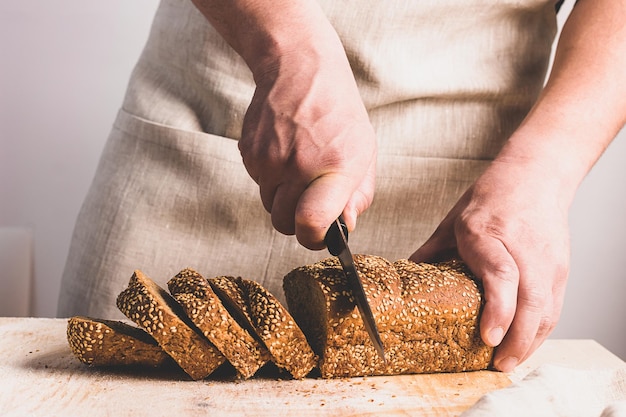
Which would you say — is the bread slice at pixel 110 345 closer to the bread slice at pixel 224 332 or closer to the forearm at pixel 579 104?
the bread slice at pixel 224 332

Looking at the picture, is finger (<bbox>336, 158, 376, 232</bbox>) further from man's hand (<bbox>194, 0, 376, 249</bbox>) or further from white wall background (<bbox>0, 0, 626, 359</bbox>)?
white wall background (<bbox>0, 0, 626, 359</bbox>)

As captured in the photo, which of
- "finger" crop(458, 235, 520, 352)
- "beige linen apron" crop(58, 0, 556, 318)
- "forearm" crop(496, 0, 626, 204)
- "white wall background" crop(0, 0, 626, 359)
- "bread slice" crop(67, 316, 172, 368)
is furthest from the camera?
"white wall background" crop(0, 0, 626, 359)

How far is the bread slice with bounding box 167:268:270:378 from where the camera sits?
142cm

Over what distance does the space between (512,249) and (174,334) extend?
0.74m

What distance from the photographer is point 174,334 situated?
4.65 feet

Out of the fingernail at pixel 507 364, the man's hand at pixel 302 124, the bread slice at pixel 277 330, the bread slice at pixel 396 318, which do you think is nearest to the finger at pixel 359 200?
the man's hand at pixel 302 124

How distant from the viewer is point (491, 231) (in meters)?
1.65

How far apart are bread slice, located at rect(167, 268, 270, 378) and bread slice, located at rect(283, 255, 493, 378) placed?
15 centimetres

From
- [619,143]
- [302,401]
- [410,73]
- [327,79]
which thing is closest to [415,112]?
[410,73]

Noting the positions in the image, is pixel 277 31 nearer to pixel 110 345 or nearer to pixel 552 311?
pixel 110 345

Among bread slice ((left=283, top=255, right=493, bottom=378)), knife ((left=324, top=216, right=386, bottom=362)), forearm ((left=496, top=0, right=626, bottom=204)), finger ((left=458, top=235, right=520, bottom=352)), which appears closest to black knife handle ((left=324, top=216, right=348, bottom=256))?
knife ((left=324, top=216, right=386, bottom=362))

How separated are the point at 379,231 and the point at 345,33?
0.56 m

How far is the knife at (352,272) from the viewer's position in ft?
4.55

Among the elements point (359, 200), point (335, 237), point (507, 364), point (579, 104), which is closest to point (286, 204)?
point (335, 237)
